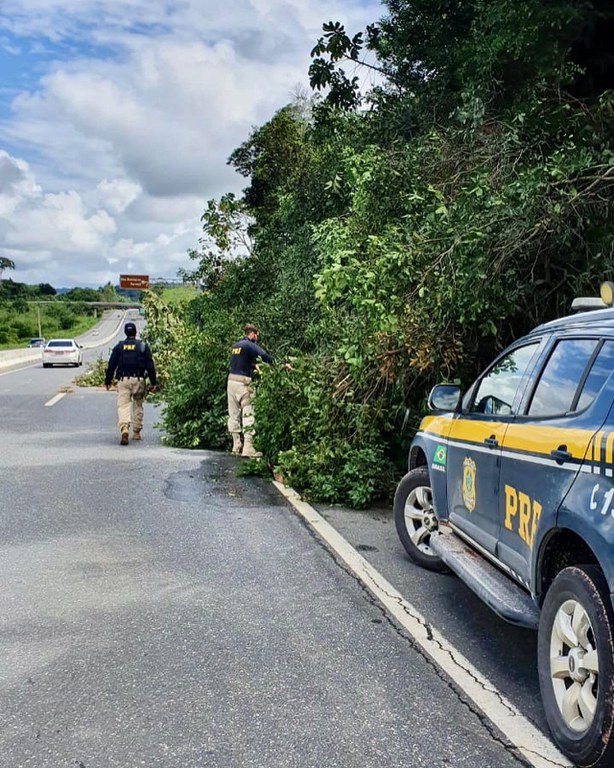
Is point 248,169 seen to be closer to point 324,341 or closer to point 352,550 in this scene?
point 324,341

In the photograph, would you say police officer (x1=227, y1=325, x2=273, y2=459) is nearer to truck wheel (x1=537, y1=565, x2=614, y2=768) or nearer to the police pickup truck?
the police pickup truck

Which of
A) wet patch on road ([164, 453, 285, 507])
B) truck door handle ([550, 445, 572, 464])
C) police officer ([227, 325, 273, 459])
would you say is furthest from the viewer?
police officer ([227, 325, 273, 459])

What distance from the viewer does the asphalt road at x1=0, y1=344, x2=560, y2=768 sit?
125 inches

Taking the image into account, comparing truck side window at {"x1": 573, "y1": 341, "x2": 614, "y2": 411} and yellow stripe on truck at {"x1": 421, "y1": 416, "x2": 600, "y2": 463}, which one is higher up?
truck side window at {"x1": 573, "y1": 341, "x2": 614, "y2": 411}

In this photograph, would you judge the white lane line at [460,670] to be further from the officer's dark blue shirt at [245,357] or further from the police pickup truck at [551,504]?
the officer's dark blue shirt at [245,357]

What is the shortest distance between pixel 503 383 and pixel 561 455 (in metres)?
1.33

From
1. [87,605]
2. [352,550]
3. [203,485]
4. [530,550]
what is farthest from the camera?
[203,485]

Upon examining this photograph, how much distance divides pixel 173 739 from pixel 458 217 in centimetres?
548

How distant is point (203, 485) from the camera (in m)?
8.88

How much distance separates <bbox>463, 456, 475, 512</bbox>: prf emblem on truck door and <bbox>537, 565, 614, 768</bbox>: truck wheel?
4.12 feet

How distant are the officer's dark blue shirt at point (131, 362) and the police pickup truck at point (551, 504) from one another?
27.1ft

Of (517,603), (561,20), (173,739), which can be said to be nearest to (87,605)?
(173,739)

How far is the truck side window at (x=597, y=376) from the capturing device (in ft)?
10.6

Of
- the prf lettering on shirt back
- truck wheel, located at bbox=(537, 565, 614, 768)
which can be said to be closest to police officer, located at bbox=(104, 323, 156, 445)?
the prf lettering on shirt back
